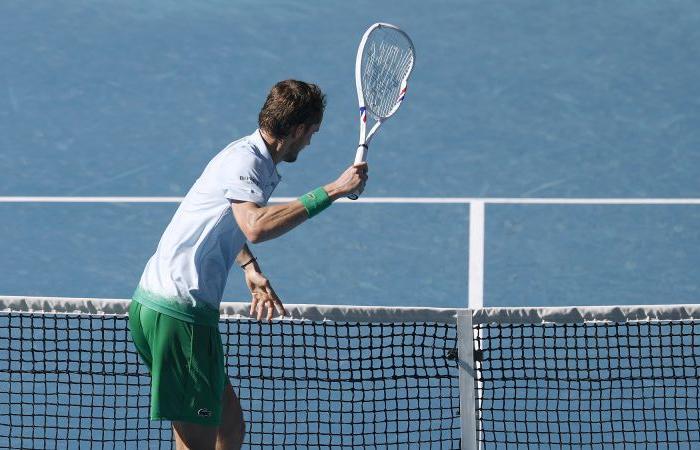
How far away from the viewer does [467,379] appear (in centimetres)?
538

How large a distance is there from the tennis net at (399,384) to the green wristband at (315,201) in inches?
30.6

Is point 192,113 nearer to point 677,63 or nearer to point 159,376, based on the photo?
point 677,63

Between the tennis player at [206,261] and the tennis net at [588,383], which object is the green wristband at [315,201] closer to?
the tennis player at [206,261]

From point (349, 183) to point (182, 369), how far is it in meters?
0.89

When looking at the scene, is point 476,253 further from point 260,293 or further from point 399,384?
point 260,293

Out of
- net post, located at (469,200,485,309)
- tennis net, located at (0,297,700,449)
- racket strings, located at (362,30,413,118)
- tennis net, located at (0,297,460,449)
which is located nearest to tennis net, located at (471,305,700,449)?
tennis net, located at (0,297,700,449)

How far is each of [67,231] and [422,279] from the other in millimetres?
2598

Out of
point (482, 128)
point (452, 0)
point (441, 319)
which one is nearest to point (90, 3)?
point (452, 0)

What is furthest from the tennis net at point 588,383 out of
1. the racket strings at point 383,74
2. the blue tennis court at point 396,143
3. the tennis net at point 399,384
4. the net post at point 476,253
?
the blue tennis court at point 396,143

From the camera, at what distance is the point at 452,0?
1295cm

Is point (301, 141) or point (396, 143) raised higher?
point (396, 143)

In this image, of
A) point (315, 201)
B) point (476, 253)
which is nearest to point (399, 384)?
point (476, 253)

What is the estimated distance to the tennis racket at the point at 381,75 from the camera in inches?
222

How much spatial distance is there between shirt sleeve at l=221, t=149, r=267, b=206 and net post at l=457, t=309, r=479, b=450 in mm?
1098
